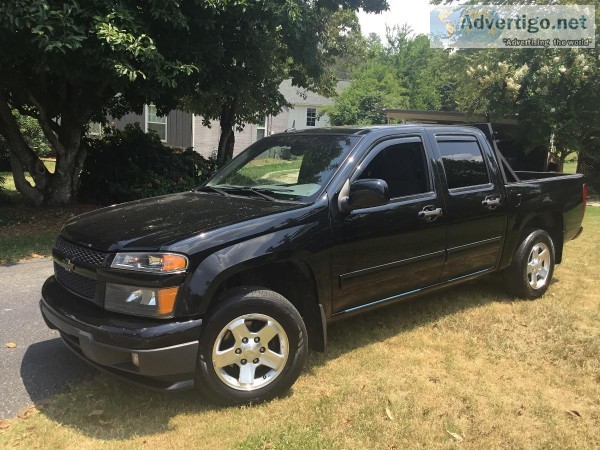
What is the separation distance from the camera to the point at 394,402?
3.46 metres

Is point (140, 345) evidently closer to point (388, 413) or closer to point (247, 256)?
point (247, 256)

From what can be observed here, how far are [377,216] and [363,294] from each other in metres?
0.61

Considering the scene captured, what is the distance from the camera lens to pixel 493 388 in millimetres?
3678

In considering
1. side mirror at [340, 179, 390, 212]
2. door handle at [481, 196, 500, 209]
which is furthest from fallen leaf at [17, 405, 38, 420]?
door handle at [481, 196, 500, 209]

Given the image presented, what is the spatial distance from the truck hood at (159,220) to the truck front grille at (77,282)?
22cm

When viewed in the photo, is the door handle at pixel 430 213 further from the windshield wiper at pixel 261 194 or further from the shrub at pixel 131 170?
the shrub at pixel 131 170

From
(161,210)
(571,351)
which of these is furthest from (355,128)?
(571,351)

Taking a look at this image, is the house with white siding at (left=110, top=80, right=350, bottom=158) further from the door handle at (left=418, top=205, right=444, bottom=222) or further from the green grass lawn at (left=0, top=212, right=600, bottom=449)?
the green grass lawn at (left=0, top=212, right=600, bottom=449)

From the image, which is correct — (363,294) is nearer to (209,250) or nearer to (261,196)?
(261,196)

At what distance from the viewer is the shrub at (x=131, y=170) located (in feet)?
34.9

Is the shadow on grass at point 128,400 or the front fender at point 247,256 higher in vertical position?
the front fender at point 247,256

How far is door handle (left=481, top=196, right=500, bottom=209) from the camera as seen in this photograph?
15.9ft

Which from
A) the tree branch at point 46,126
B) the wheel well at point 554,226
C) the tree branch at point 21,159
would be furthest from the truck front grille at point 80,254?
the tree branch at point 21,159

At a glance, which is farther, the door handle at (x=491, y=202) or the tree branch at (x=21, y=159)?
the tree branch at (x=21, y=159)
